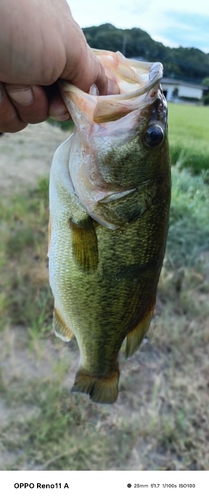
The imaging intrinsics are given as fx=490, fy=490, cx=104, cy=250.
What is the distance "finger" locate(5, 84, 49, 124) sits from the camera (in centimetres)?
55

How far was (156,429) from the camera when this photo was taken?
1.49 meters

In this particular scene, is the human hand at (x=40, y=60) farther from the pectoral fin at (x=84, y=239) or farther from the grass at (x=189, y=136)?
the grass at (x=189, y=136)

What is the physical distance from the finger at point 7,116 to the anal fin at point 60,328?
0.25 metres

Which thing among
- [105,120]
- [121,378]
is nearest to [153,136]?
[105,120]

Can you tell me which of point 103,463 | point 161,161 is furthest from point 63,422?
point 161,161

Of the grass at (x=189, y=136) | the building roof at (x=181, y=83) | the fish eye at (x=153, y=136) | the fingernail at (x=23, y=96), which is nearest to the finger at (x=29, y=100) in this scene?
the fingernail at (x=23, y=96)

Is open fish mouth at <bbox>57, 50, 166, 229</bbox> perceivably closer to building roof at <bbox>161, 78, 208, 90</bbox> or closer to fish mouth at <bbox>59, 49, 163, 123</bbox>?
fish mouth at <bbox>59, 49, 163, 123</bbox>

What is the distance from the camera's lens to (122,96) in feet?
1.74

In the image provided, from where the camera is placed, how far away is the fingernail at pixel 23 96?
0.55 meters

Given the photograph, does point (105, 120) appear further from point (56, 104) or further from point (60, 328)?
point (60, 328)

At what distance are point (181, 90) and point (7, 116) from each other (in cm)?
213

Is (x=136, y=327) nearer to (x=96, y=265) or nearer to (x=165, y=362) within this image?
(x=96, y=265)

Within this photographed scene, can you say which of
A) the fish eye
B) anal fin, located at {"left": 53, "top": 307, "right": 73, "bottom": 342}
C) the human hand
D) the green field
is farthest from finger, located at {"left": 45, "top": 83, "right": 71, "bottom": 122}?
the green field

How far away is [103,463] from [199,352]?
509 millimetres
